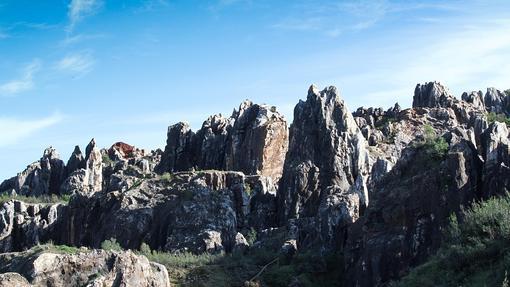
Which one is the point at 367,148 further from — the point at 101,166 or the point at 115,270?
the point at 101,166

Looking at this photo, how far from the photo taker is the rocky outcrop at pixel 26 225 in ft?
207

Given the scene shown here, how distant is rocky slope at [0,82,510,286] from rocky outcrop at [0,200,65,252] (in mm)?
127

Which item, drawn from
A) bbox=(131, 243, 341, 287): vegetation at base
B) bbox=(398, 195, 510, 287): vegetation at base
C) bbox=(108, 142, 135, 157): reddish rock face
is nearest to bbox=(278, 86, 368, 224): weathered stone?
bbox=(131, 243, 341, 287): vegetation at base

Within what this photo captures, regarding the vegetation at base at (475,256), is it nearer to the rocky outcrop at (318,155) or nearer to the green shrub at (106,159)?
the rocky outcrop at (318,155)

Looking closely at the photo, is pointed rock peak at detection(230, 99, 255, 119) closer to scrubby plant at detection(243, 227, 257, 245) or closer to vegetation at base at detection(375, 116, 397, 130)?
vegetation at base at detection(375, 116, 397, 130)

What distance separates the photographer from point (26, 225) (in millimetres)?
64750

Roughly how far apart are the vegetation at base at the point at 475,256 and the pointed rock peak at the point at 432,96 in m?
56.7

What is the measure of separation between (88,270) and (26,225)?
118ft

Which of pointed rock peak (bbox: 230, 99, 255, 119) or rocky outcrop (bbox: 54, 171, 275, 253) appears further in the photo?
pointed rock peak (bbox: 230, 99, 255, 119)

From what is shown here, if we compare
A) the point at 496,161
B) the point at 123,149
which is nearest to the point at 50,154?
the point at 123,149

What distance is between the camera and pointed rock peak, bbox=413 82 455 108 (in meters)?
79.6

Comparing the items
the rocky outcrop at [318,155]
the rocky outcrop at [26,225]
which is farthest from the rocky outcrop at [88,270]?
the rocky outcrop at [26,225]

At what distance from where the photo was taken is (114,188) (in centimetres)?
6175

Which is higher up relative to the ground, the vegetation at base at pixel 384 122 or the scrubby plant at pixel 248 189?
the vegetation at base at pixel 384 122
